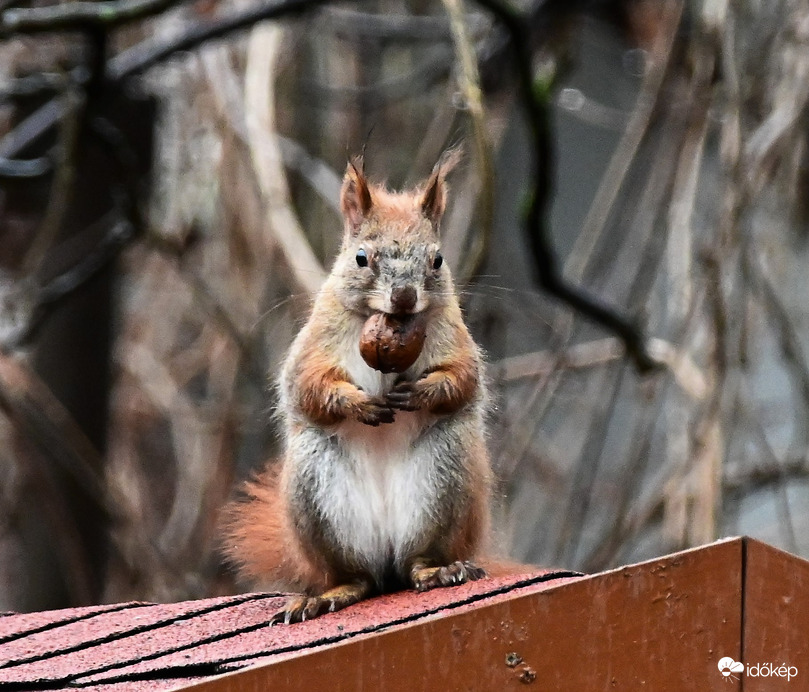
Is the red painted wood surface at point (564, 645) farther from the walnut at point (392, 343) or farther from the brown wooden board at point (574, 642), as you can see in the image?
the walnut at point (392, 343)

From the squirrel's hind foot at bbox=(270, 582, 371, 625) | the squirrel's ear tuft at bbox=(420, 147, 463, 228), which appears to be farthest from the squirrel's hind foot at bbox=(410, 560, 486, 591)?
the squirrel's ear tuft at bbox=(420, 147, 463, 228)

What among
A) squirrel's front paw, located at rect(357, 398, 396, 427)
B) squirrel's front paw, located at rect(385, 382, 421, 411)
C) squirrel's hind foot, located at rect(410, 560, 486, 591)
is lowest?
squirrel's hind foot, located at rect(410, 560, 486, 591)

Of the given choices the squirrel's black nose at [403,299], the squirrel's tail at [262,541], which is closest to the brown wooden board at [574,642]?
the squirrel's black nose at [403,299]

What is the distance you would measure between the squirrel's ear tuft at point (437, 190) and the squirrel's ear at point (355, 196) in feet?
0.40

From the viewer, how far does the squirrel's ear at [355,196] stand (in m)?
2.79

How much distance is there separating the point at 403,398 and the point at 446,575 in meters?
0.36

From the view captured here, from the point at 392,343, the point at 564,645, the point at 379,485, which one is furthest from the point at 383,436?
the point at 564,645

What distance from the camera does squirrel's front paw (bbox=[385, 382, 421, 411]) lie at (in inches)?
103

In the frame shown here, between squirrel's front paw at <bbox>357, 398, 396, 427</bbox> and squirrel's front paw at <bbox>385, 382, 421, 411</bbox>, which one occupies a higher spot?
squirrel's front paw at <bbox>385, 382, 421, 411</bbox>

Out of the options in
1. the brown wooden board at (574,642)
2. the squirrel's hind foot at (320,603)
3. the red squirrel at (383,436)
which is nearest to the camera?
the brown wooden board at (574,642)

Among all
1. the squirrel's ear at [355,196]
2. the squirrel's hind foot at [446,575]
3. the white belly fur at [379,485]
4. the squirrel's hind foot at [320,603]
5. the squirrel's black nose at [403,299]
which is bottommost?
the squirrel's hind foot at [320,603]

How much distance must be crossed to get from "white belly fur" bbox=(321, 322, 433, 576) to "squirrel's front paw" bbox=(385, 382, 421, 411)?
9 centimetres

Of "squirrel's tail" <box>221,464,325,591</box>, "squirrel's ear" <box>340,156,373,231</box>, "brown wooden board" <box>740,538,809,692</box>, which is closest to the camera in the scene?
"brown wooden board" <box>740,538,809,692</box>

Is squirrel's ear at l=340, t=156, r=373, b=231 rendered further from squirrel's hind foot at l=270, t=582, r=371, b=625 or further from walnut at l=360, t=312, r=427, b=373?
squirrel's hind foot at l=270, t=582, r=371, b=625
